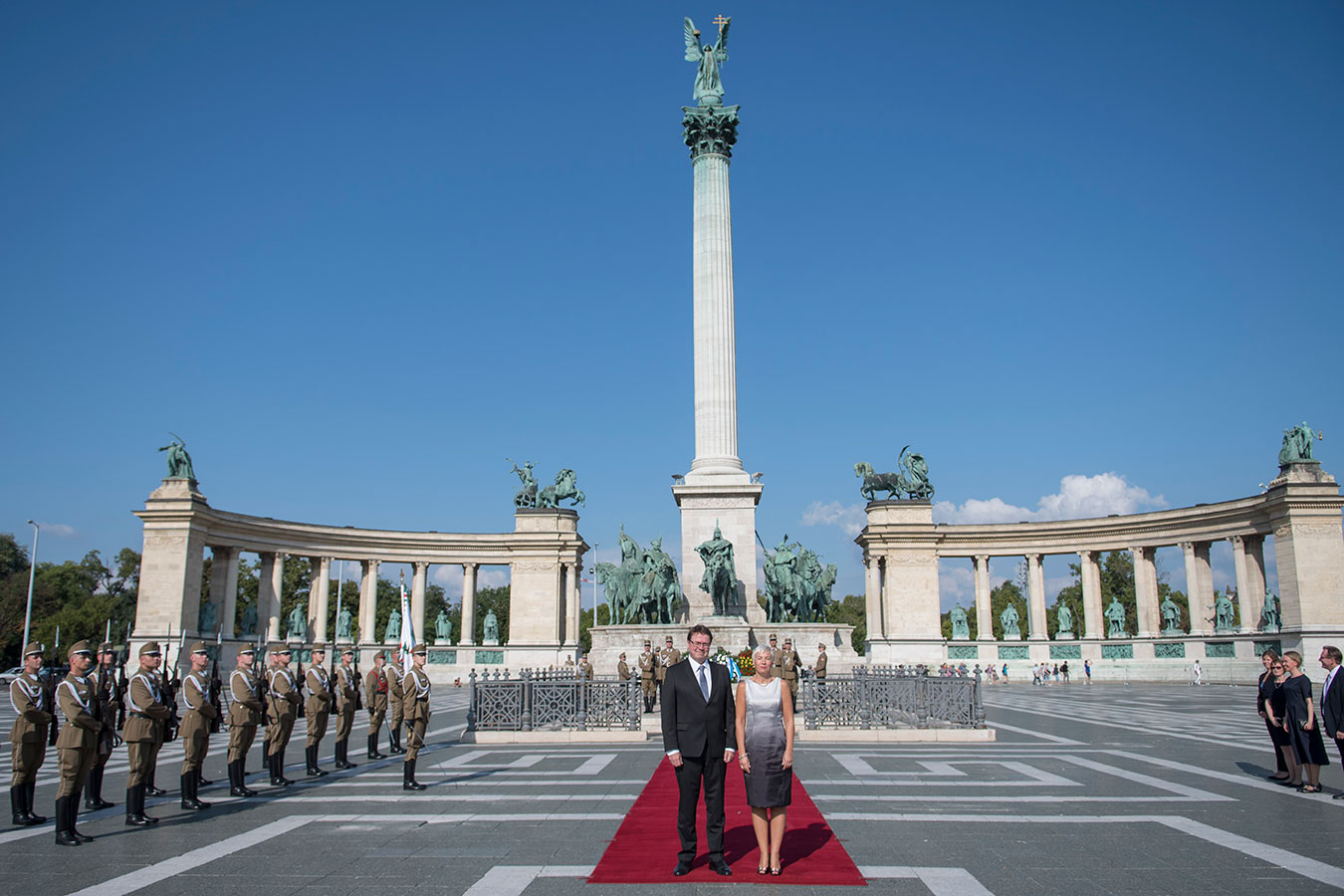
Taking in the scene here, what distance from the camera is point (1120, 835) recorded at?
9.19 metres

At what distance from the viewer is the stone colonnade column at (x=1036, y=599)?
58.4 m

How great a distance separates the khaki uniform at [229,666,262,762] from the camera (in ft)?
40.1

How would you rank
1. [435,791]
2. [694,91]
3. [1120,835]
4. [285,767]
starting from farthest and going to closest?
[694,91] < [285,767] < [435,791] < [1120,835]

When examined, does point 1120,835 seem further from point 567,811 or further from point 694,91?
point 694,91

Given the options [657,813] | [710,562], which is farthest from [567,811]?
[710,562]

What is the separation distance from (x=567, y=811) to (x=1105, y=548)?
2237 inches

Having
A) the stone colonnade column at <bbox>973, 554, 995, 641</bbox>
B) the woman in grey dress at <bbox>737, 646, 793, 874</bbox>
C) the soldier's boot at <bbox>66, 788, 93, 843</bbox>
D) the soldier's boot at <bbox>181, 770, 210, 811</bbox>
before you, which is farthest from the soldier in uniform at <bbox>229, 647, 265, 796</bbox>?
the stone colonnade column at <bbox>973, 554, 995, 641</bbox>

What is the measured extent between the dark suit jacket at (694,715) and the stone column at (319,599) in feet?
170

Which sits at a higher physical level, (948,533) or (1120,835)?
(948,533)

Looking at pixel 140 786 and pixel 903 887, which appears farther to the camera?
pixel 140 786

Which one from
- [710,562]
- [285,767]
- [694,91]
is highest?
[694,91]

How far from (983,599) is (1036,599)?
3340mm

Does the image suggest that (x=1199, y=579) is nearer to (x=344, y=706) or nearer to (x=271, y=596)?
(x=344, y=706)

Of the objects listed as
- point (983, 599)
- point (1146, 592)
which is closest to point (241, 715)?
point (983, 599)
